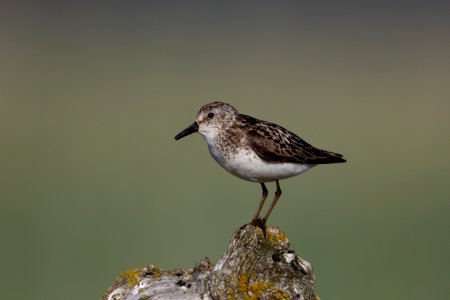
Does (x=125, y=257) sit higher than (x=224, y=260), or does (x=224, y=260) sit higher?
(x=224, y=260)

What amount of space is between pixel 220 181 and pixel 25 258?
587 centimetres

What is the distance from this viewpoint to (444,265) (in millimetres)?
18500

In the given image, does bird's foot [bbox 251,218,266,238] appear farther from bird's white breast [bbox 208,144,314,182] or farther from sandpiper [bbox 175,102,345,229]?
bird's white breast [bbox 208,144,314,182]

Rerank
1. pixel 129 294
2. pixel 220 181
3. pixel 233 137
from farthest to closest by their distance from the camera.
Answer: pixel 220 181 → pixel 233 137 → pixel 129 294

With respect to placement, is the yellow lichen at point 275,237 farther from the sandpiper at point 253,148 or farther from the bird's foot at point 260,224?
the sandpiper at point 253,148

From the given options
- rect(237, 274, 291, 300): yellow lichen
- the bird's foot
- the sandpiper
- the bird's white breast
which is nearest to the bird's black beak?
the sandpiper

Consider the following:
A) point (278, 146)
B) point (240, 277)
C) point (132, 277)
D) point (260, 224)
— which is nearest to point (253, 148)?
point (278, 146)

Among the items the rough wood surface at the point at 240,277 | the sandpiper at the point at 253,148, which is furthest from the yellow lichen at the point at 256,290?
the sandpiper at the point at 253,148

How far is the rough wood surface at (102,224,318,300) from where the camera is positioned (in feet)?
25.0

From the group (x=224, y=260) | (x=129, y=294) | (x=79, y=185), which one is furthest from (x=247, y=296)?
(x=79, y=185)

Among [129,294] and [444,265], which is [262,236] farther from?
[444,265]

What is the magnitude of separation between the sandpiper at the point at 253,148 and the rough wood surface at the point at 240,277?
2092 millimetres

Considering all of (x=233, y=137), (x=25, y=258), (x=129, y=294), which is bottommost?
(x=25, y=258)

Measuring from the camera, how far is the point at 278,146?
10.6 meters
